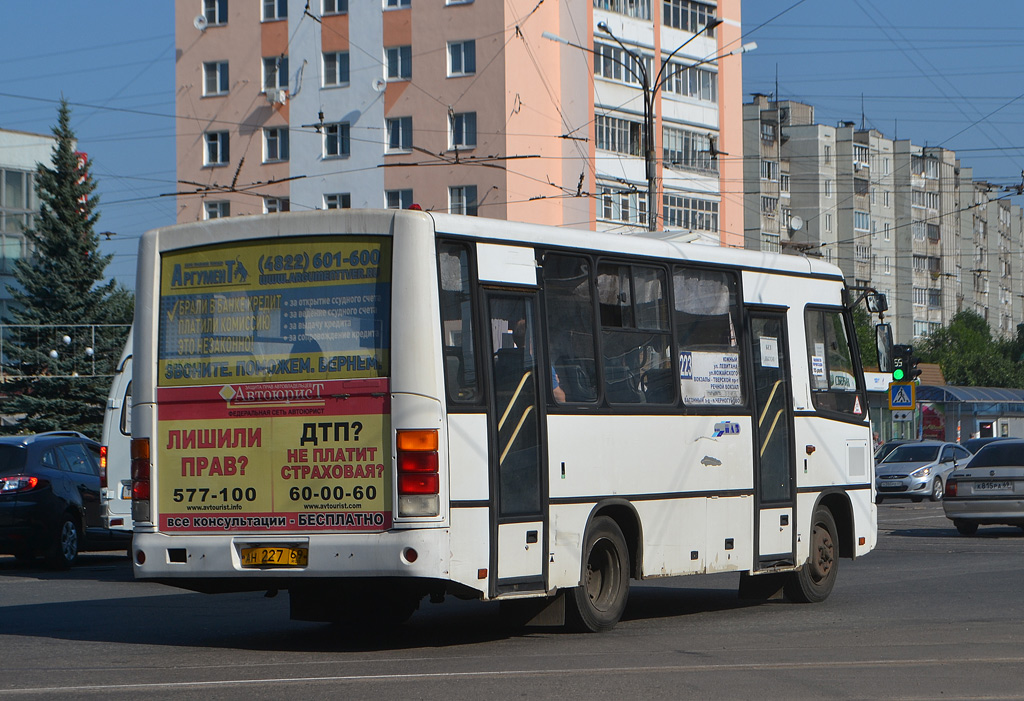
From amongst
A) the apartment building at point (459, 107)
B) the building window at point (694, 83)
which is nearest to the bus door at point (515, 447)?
the apartment building at point (459, 107)

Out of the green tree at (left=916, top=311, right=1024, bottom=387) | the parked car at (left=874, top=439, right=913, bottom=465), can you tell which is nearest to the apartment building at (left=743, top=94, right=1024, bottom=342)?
the green tree at (left=916, top=311, right=1024, bottom=387)

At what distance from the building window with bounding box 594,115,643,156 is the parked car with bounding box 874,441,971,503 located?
2076 centimetres

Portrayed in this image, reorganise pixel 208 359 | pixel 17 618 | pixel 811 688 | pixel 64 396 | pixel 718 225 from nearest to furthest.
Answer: pixel 811 688 < pixel 208 359 < pixel 17 618 < pixel 64 396 < pixel 718 225

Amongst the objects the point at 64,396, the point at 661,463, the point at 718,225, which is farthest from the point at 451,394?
the point at 718,225

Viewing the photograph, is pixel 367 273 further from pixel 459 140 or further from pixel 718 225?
pixel 718 225

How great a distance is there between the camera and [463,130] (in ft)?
194

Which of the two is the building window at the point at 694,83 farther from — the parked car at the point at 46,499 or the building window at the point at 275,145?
the parked car at the point at 46,499

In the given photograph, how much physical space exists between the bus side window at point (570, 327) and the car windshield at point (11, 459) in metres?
10.2

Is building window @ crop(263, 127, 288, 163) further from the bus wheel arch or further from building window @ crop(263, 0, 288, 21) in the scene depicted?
the bus wheel arch

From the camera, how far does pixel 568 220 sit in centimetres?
5844

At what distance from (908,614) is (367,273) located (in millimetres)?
5533

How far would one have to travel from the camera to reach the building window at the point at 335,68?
61906 mm

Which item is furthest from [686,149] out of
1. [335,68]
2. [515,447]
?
[515,447]

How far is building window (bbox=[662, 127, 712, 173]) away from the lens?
201 ft
